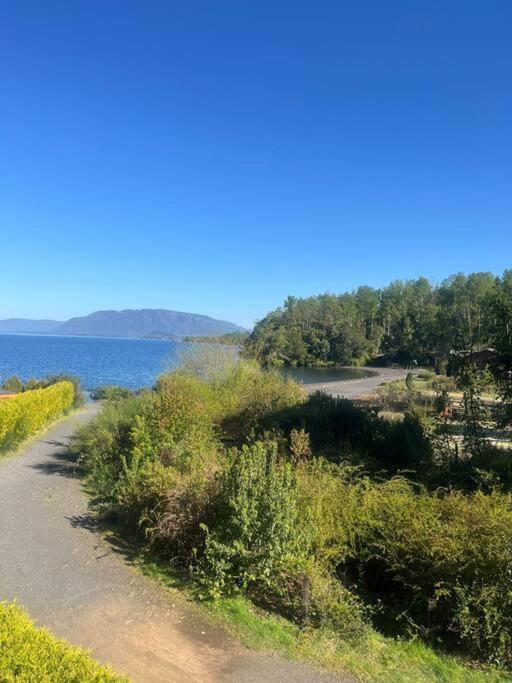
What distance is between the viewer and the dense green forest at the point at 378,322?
8569 cm

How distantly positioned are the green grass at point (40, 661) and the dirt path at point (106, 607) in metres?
1.43

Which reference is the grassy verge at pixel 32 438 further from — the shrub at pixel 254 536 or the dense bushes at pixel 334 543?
the shrub at pixel 254 536

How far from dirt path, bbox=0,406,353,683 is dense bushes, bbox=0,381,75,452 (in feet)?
14.3

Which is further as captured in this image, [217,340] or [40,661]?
[217,340]

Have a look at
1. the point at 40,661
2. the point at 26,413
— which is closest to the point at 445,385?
the point at 26,413

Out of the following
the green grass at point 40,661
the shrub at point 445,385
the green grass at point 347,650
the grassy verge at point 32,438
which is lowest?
the grassy verge at point 32,438

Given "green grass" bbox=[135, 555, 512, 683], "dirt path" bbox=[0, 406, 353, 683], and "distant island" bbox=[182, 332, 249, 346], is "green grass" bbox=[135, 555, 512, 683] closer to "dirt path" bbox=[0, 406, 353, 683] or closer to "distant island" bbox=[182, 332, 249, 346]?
"dirt path" bbox=[0, 406, 353, 683]

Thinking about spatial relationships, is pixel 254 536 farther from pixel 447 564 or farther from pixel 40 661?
pixel 40 661

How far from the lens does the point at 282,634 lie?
502cm

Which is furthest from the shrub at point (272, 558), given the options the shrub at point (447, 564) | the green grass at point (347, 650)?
the shrub at point (447, 564)

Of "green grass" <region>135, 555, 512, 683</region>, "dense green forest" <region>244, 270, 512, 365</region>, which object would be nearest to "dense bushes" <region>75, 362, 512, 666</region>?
"green grass" <region>135, 555, 512, 683</region>

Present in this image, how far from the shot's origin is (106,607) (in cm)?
544

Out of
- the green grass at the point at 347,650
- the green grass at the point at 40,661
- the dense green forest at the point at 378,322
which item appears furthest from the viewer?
the dense green forest at the point at 378,322

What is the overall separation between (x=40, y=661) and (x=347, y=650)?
304 centimetres
